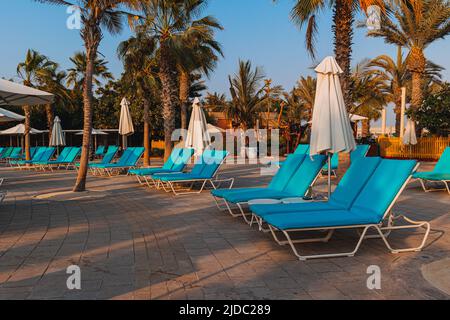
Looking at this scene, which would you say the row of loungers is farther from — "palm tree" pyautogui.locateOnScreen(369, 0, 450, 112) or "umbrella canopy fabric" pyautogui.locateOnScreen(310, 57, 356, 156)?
"palm tree" pyautogui.locateOnScreen(369, 0, 450, 112)

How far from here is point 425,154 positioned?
22.7 metres

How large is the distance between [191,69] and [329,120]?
1142cm

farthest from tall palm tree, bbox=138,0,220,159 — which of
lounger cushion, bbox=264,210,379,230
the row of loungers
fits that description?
lounger cushion, bbox=264,210,379,230

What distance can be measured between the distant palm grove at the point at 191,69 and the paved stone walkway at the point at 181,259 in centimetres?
426

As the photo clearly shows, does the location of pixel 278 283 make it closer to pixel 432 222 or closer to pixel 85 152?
pixel 432 222

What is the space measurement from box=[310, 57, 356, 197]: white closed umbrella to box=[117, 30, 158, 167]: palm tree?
10795 mm

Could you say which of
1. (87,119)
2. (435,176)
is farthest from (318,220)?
(87,119)

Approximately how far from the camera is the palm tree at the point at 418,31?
20828 millimetres

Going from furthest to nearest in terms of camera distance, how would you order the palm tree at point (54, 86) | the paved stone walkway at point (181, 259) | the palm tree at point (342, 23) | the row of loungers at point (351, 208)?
the palm tree at point (54, 86) < the palm tree at point (342, 23) < the row of loungers at point (351, 208) < the paved stone walkway at point (181, 259)

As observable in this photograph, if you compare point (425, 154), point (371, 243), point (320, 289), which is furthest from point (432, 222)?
point (425, 154)

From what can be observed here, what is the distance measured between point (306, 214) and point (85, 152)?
22.0ft

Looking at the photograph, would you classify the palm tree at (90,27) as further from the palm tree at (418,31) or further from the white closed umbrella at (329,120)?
the palm tree at (418,31)

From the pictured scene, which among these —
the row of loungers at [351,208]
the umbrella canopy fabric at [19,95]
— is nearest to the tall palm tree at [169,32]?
the umbrella canopy fabric at [19,95]

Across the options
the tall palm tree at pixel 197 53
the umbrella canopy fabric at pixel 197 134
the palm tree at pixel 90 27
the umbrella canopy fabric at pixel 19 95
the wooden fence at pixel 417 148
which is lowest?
the wooden fence at pixel 417 148
